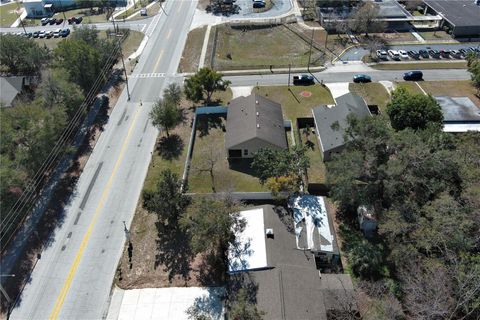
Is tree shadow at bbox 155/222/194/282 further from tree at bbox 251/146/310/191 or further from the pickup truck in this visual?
the pickup truck

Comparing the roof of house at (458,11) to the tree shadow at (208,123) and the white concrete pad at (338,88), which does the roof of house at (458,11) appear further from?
the tree shadow at (208,123)

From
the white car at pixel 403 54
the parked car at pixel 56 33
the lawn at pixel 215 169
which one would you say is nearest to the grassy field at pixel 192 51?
the lawn at pixel 215 169

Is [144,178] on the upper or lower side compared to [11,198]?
lower

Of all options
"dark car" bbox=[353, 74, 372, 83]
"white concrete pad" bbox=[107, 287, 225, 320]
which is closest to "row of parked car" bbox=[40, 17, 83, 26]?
"dark car" bbox=[353, 74, 372, 83]

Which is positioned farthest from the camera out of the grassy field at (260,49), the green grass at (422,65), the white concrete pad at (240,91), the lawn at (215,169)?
the grassy field at (260,49)

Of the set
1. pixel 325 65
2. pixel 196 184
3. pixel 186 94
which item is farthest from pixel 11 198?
pixel 325 65

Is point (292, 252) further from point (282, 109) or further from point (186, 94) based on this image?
point (186, 94)
